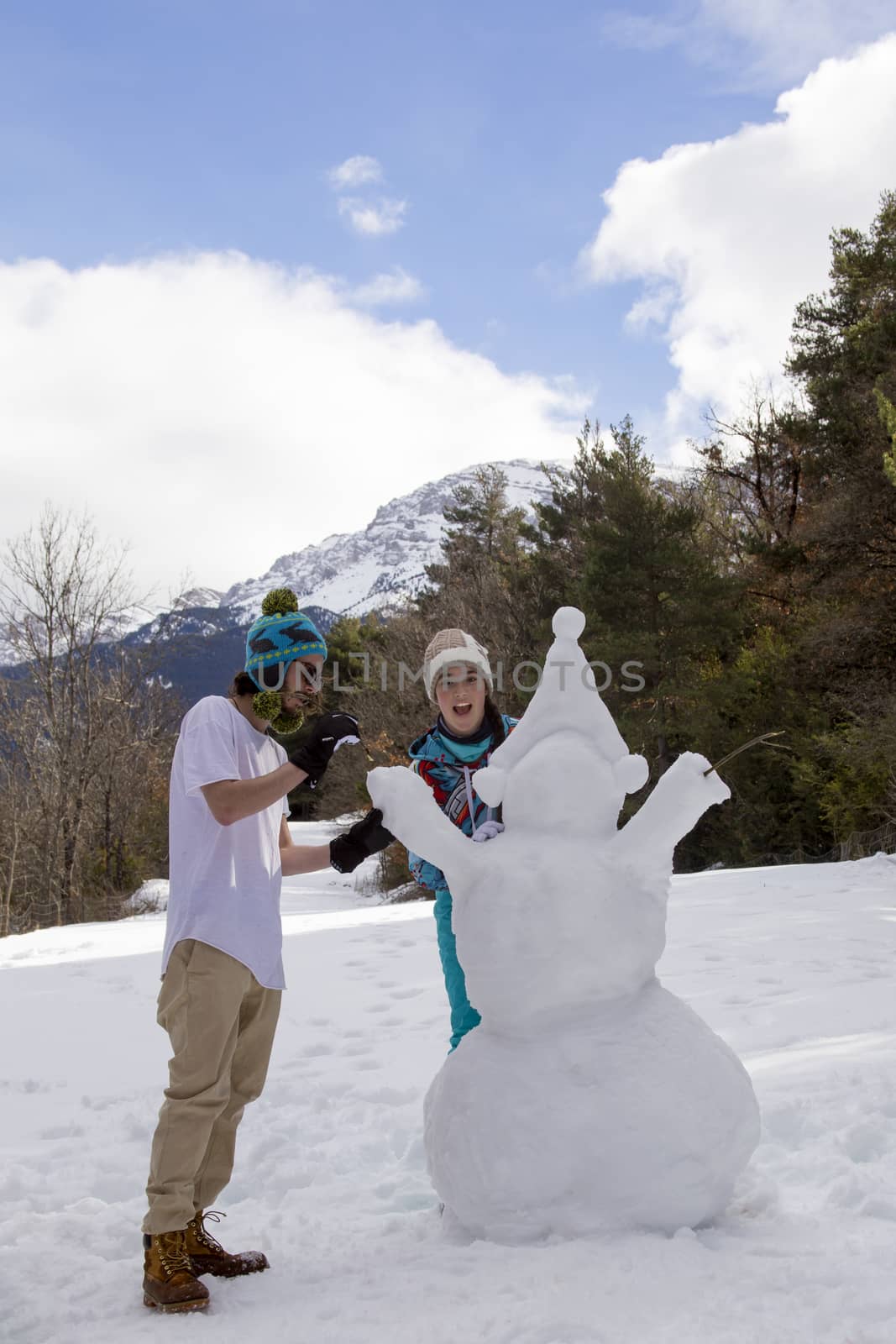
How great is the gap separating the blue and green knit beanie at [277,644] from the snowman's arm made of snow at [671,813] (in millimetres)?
903

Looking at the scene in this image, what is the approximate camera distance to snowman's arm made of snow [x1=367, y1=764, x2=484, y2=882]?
7.54ft

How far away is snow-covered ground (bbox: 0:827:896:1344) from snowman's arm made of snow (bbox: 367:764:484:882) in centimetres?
86

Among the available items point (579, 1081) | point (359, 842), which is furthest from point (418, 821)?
point (579, 1081)

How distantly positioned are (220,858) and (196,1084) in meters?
0.50

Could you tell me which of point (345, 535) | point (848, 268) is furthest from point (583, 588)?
point (345, 535)

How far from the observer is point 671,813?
2.32 meters

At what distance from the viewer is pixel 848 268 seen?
1452 cm

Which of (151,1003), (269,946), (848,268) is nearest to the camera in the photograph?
(269,946)

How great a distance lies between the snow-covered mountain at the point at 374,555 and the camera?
459 feet

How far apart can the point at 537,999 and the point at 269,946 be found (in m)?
0.65

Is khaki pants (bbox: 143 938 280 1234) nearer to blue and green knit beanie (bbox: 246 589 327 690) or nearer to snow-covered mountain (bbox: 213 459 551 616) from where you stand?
blue and green knit beanie (bbox: 246 589 327 690)

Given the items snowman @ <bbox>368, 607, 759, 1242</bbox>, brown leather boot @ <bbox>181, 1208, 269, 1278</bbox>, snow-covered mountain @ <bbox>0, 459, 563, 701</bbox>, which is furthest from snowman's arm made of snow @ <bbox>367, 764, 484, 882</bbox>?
snow-covered mountain @ <bbox>0, 459, 563, 701</bbox>

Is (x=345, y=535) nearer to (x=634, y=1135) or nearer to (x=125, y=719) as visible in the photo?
(x=125, y=719)

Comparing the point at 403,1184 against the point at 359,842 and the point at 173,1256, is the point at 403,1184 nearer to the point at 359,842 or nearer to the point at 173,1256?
the point at 173,1256
